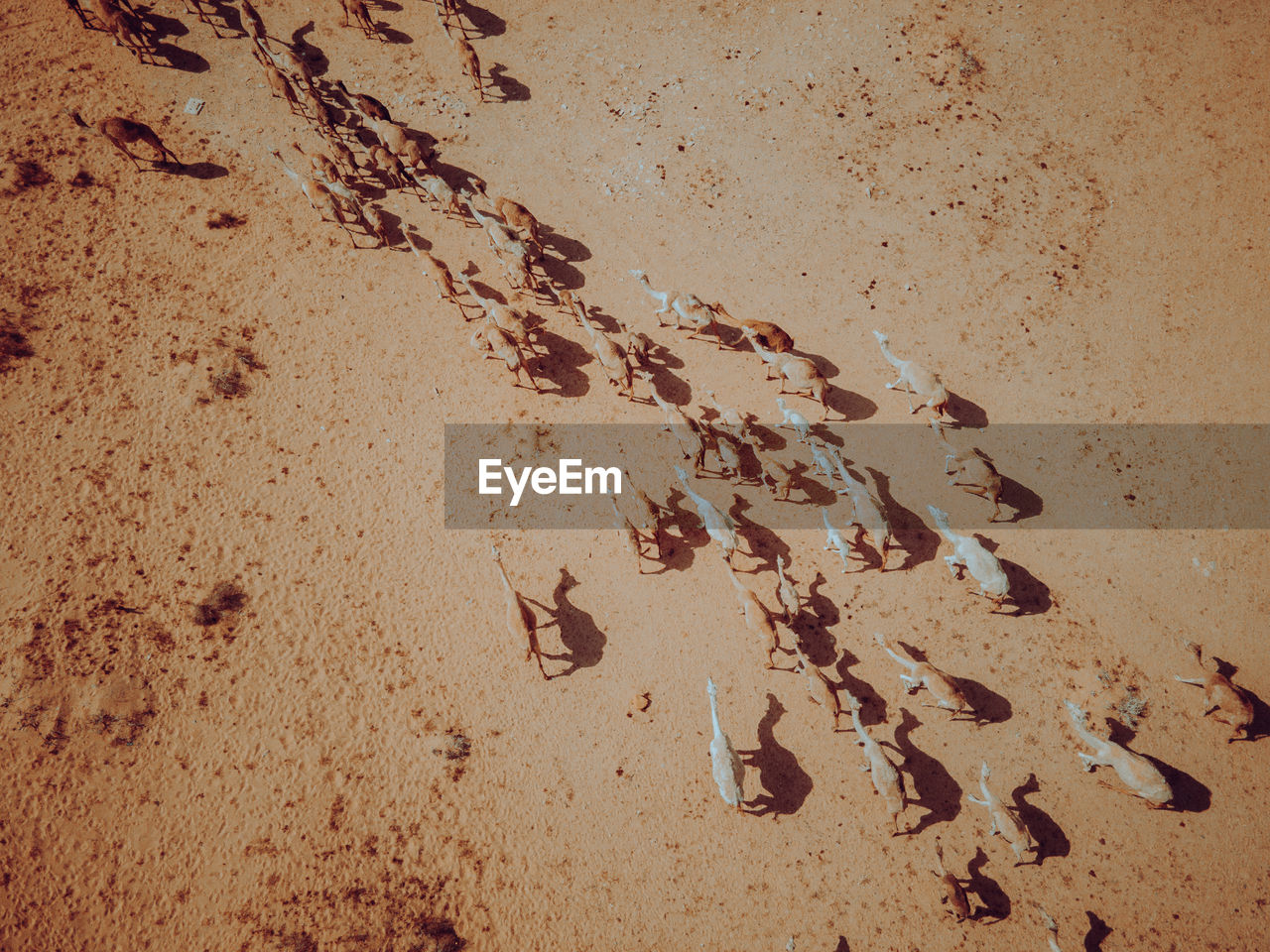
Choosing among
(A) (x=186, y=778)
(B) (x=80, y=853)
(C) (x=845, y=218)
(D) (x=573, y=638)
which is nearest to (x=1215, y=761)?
(D) (x=573, y=638)

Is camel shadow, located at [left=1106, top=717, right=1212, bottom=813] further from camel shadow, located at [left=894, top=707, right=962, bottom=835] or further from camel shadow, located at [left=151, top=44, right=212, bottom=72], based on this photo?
camel shadow, located at [left=151, top=44, right=212, bottom=72]

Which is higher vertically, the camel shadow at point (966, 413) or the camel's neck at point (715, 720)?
the camel shadow at point (966, 413)

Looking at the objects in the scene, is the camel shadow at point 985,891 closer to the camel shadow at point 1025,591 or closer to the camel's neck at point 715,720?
the camel shadow at point 1025,591

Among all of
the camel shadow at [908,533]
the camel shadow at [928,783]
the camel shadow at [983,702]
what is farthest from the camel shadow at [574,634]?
the camel shadow at [983,702]

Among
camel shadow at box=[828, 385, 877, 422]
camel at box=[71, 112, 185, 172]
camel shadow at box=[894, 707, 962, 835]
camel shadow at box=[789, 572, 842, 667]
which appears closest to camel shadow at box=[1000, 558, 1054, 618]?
camel shadow at box=[894, 707, 962, 835]

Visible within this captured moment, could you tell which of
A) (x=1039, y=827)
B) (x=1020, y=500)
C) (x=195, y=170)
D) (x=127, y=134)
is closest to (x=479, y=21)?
(x=195, y=170)

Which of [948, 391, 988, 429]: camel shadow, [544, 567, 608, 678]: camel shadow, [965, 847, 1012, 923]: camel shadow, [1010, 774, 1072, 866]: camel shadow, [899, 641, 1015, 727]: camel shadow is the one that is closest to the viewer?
[965, 847, 1012, 923]: camel shadow

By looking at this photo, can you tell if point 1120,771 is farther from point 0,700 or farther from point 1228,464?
point 0,700
